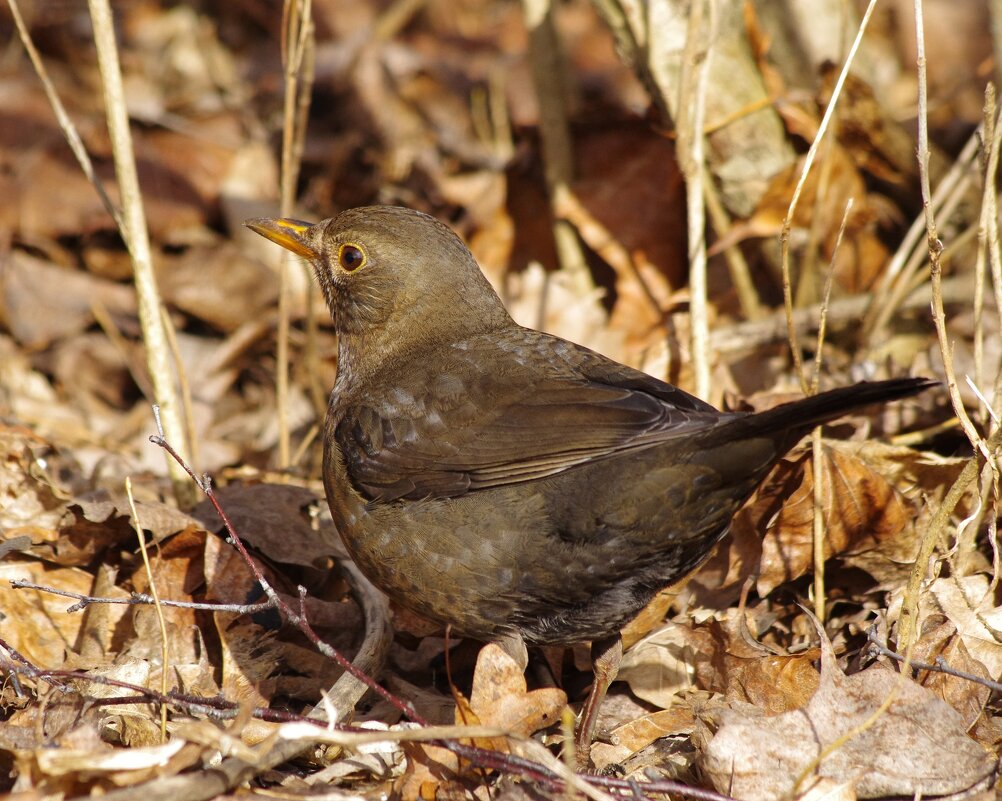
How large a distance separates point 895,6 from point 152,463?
20.9ft

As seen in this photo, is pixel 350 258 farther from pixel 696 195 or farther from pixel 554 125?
pixel 554 125

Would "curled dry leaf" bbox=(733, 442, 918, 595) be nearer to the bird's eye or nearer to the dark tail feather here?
the dark tail feather

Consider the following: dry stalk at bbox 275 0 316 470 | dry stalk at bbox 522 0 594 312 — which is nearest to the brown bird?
dry stalk at bbox 275 0 316 470

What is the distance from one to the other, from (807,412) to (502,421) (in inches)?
42.7

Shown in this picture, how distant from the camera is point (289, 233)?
15.2 ft

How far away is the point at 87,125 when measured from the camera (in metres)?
7.28

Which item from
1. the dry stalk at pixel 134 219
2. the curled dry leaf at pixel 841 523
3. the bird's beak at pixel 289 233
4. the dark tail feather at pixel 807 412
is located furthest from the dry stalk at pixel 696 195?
the dry stalk at pixel 134 219

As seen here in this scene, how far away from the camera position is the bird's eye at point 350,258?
4.50 metres

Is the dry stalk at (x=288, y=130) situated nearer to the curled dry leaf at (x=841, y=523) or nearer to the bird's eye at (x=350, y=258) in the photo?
the bird's eye at (x=350, y=258)

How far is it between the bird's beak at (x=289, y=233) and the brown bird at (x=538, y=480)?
2.34 feet

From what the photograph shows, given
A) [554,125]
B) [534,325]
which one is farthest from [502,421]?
[554,125]

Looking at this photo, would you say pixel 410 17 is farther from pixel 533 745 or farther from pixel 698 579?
pixel 533 745

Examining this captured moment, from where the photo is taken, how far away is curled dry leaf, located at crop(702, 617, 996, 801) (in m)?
3.16

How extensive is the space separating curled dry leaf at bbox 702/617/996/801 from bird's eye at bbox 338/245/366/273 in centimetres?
230
